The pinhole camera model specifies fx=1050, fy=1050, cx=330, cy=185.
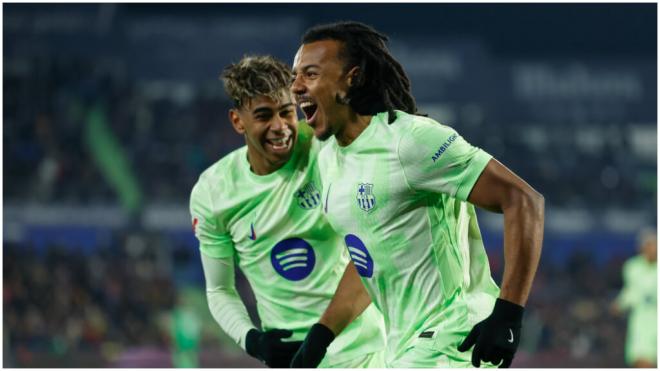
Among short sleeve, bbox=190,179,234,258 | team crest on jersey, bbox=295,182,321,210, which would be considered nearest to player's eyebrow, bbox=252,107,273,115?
team crest on jersey, bbox=295,182,321,210

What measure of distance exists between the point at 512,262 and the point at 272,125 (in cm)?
169

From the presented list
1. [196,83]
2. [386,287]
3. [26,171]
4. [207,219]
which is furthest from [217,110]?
[386,287]

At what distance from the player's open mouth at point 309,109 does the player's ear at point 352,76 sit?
0.48 ft

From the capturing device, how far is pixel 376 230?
145 inches

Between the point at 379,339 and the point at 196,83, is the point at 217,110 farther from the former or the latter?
the point at 379,339

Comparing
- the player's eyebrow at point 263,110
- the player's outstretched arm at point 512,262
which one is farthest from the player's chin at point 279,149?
the player's outstretched arm at point 512,262

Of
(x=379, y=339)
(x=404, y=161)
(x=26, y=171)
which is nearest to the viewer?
(x=404, y=161)

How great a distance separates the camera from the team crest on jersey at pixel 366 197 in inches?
144

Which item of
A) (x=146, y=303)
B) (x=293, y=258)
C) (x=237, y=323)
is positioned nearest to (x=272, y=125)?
(x=293, y=258)

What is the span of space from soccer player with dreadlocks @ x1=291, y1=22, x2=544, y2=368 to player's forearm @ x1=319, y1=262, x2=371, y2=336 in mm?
432

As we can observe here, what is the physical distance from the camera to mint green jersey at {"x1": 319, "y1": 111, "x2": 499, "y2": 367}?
3482mm

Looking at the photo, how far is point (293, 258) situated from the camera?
4801mm

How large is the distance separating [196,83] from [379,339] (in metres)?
13.6

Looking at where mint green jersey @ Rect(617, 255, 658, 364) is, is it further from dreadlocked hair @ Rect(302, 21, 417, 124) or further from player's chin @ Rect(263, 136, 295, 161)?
dreadlocked hair @ Rect(302, 21, 417, 124)
